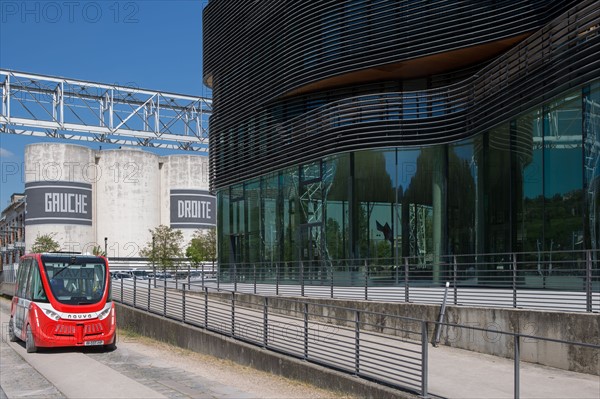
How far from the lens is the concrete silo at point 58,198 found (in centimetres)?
8925

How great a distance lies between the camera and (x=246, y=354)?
50.6ft

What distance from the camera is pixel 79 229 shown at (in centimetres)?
9056

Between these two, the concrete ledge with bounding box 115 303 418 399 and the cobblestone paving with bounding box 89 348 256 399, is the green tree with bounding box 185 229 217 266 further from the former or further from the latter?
the cobblestone paving with bounding box 89 348 256 399

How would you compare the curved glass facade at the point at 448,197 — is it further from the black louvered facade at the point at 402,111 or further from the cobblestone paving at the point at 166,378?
the cobblestone paving at the point at 166,378

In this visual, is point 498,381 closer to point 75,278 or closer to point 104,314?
point 104,314

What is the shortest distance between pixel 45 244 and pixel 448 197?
70.1m

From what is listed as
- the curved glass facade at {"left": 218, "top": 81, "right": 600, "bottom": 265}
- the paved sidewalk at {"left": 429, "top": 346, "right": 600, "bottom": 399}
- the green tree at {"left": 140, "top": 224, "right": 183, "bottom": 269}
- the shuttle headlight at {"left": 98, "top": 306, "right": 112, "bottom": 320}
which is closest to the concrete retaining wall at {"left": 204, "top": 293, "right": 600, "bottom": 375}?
the paved sidewalk at {"left": 429, "top": 346, "right": 600, "bottom": 399}

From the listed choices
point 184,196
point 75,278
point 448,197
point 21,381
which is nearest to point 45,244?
point 184,196

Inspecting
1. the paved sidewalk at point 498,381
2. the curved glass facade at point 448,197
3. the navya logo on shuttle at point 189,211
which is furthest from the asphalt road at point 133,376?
the navya logo on shuttle at point 189,211

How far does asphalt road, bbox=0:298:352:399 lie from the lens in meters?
12.3

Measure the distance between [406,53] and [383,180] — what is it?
429 cm

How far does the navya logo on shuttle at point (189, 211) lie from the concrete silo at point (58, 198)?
11382mm

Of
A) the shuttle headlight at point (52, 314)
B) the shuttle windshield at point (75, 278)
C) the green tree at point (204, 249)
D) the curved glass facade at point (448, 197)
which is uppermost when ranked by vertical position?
the curved glass facade at point (448, 197)

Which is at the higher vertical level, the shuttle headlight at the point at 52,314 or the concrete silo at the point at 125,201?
the concrete silo at the point at 125,201
